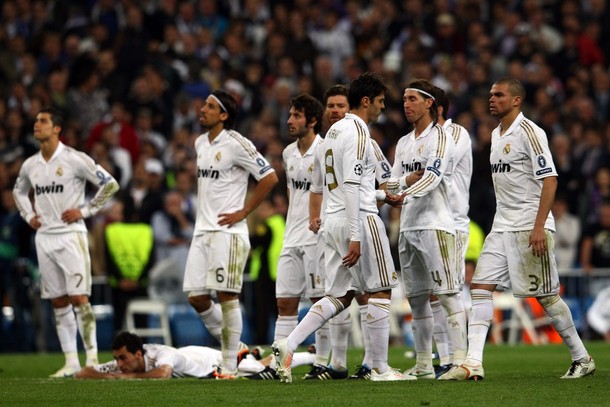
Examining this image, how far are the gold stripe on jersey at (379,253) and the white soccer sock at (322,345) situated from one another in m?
1.70

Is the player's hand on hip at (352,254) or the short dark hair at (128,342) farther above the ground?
the player's hand on hip at (352,254)

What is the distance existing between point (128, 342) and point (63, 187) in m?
2.62

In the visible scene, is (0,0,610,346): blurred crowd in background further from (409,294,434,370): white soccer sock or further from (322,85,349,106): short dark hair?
(409,294,434,370): white soccer sock

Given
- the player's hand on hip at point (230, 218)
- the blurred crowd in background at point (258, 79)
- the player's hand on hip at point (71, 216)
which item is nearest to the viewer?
the player's hand on hip at point (230, 218)

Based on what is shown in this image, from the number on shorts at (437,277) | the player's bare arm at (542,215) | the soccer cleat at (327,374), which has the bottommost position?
the soccer cleat at (327,374)

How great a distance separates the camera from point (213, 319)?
15.0 meters

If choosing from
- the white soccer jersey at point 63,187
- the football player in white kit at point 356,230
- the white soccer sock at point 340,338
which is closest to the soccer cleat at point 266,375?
the white soccer sock at point 340,338

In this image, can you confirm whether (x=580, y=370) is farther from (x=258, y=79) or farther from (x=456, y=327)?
(x=258, y=79)

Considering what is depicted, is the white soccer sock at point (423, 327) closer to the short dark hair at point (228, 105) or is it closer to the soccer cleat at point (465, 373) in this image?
the soccer cleat at point (465, 373)

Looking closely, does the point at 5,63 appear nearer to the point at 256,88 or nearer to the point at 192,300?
the point at 256,88

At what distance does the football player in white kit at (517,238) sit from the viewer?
12.9 metres

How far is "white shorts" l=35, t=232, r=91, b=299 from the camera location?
632 inches

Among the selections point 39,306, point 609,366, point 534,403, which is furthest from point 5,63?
point 534,403

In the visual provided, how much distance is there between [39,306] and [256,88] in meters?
6.84
